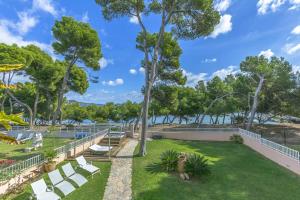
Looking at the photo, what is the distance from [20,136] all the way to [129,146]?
9.16 m

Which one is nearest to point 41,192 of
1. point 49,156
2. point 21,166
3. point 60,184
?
point 60,184

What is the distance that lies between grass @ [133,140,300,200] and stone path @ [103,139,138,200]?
27 centimetres

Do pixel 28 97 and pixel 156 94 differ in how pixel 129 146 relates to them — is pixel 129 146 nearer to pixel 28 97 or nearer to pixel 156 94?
pixel 156 94

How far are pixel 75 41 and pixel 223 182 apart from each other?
1877 centimetres

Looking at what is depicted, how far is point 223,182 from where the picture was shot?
9.78 meters

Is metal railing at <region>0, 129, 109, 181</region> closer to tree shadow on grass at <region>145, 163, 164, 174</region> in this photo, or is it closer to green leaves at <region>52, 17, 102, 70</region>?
tree shadow on grass at <region>145, 163, 164, 174</region>

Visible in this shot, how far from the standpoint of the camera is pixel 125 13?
1497 cm

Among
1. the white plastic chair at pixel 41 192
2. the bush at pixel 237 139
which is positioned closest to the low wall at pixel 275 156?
the bush at pixel 237 139

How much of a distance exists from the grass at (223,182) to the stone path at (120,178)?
27 cm

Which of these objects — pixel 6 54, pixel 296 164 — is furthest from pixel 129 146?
pixel 6 54

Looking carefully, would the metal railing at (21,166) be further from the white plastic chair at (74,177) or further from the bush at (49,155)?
the white plastic chair at (74,177)

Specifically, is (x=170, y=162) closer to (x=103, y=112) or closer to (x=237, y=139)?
(x=237, y=139)

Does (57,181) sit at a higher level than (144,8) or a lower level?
lower

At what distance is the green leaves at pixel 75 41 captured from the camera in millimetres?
23094
